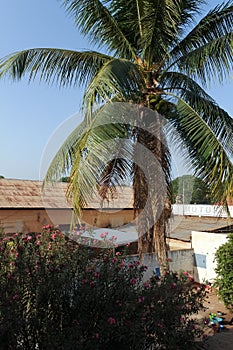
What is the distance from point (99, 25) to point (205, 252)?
416 inches

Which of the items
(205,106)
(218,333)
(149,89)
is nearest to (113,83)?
(149,89)

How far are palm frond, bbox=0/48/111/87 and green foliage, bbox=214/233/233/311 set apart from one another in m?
7.41

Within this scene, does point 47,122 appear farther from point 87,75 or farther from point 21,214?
point 21,214

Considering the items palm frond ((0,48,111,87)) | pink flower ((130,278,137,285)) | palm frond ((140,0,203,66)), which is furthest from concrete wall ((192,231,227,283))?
pink flower ((130,278,137,285))

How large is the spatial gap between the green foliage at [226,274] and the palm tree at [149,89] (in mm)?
5124

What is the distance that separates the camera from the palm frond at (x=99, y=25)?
6.67 meters

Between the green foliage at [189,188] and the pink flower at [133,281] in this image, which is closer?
the pink flower at [133,281]

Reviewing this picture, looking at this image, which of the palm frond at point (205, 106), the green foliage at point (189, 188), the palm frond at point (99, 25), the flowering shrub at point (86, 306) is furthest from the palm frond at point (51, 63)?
the flowering shrub at point (86, 306)

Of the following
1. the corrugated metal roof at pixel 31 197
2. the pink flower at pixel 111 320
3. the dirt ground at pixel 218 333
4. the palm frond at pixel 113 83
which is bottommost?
the dirt ground at pixel 218 333

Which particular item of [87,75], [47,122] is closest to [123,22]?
[87,75]

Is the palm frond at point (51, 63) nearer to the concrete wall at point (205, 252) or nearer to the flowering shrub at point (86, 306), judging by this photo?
the flowering shrub at point (86, 306)

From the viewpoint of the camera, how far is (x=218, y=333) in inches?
282

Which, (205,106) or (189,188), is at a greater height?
(205,106)

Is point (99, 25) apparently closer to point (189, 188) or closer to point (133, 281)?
point (189, 188)
